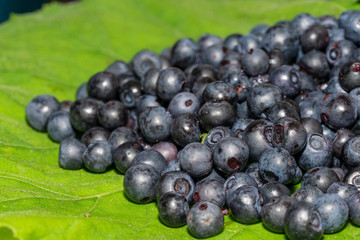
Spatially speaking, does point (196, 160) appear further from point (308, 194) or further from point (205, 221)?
point (308, 194)

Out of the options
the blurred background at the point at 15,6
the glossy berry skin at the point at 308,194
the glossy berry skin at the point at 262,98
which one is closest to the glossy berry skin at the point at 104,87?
the glossy berry skin at the point at 262,98

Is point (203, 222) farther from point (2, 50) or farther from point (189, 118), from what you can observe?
point (2, 50)

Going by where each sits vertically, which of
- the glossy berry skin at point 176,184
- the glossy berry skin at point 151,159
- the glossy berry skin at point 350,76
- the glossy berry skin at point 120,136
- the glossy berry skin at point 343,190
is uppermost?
the glossy berry skin at point 350,76

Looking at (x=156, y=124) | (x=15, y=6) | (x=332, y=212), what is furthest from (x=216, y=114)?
(x=15, y=6)

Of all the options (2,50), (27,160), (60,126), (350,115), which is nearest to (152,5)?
(2,50)

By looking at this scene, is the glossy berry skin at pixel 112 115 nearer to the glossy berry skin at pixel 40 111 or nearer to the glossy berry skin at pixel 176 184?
the glossy berry skin at pixel 40 111
